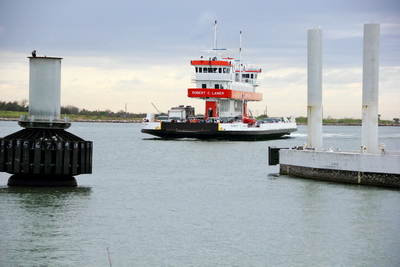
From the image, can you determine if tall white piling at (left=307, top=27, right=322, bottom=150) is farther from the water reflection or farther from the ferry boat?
the ferry boat

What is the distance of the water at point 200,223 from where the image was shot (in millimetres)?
15758

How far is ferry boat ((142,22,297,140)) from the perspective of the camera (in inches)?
2500

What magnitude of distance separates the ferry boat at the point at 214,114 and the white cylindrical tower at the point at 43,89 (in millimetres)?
37961

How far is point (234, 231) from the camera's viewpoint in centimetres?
1856

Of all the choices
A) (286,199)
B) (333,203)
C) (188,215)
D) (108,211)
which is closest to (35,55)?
(108,211)

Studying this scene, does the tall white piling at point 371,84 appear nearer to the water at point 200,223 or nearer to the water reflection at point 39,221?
the water at point 200,223

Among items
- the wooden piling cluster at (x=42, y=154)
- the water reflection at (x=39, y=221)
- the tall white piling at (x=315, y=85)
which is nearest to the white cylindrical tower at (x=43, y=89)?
the wooden piling cluster at (x=42, y=154)

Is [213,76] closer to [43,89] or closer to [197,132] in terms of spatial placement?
[197,132]

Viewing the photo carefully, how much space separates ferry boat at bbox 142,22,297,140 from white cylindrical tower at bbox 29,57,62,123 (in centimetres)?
3796

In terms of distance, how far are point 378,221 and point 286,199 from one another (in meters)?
5.08

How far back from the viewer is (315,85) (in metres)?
30.3

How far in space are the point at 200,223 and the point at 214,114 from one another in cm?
4964

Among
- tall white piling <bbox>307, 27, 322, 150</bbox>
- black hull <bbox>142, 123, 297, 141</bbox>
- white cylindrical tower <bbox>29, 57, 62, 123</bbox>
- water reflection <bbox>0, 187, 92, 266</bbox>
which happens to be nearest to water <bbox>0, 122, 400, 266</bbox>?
water reflection <bbox>0, 187, 92, 266</bbox>

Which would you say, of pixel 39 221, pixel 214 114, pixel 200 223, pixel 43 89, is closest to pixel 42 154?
pixel 43 89
